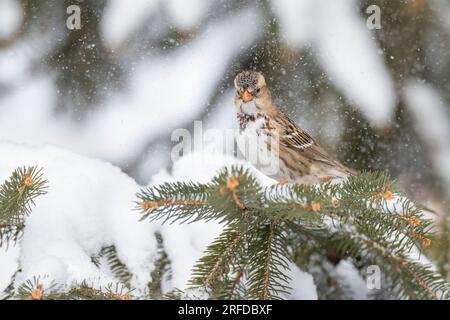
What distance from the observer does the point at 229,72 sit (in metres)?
2.71

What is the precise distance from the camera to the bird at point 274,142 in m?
2.40

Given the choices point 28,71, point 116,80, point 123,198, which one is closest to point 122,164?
point 116,80

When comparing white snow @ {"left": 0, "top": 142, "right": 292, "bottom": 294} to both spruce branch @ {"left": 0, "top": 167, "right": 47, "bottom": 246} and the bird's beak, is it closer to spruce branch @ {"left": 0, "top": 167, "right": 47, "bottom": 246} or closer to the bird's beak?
spruce branch @ {"left": 0, "top": 167, "right": 47, "bottom": 246}

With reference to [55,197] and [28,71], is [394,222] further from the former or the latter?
[28,71]

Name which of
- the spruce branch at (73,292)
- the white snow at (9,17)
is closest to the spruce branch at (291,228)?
the spruce branch at (73,292)

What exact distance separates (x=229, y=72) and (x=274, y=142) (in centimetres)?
41

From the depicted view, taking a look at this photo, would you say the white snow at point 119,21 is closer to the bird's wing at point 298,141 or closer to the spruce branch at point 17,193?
the bird's wing at point 298,141

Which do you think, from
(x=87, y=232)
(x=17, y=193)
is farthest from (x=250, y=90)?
(x=17, y=193)

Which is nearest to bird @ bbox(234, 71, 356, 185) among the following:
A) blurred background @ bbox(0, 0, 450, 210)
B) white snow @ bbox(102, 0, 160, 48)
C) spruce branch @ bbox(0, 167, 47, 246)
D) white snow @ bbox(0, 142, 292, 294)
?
blurred background @ bbox(0, 0, 450, 210)

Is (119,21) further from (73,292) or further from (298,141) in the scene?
(73,292)

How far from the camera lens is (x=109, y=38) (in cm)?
260

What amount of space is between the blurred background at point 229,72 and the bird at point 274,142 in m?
0.19

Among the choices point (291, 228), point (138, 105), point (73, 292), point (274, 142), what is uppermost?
point (138, 105)
